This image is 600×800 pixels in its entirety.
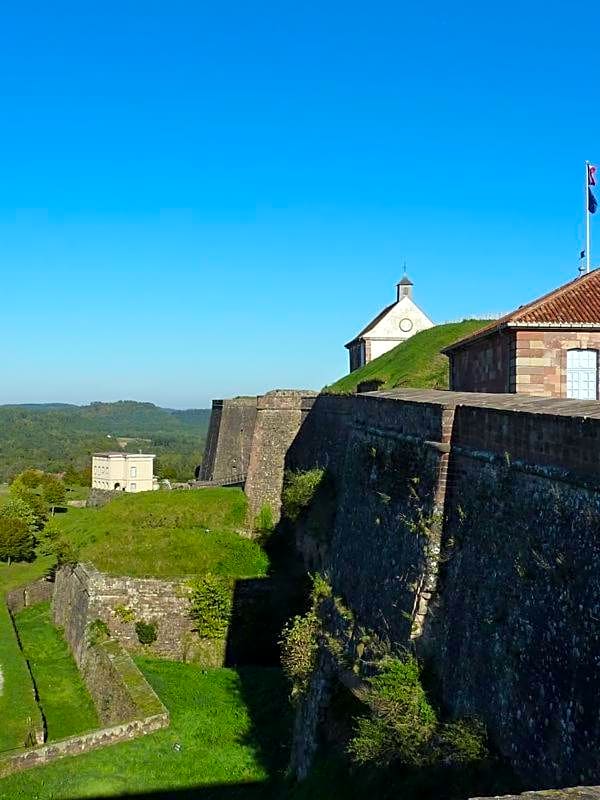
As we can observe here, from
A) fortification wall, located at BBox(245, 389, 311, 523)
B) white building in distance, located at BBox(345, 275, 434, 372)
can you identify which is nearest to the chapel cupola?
white building in distance, located at BBox(345, 275, 434, 372)

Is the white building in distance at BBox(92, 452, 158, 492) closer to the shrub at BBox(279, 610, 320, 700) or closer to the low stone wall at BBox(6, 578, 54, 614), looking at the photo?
the low stone wall at BBox(6, 578, 54, 614)

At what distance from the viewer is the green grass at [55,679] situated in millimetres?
17969

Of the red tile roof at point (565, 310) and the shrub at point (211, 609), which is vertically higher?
the red tile roof at point (565, 310)

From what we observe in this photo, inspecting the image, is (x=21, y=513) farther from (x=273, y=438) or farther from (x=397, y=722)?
(x=397, y=722)

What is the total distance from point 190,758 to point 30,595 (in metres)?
16.8

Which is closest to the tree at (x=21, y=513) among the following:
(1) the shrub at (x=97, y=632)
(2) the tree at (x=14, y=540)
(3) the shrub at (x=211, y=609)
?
(2) the tree at (x=14, y=540)

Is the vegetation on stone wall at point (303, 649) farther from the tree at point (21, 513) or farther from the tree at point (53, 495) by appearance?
the tree at point (53, 495)

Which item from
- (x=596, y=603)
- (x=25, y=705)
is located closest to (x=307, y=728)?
(x=596, y=603)

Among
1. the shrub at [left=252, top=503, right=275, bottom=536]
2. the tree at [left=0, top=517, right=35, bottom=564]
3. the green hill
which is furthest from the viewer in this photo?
the tree at [left=0, top=517, right=35, bottom=564]

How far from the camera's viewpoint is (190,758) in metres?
14.9

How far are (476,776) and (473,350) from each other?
495 inches

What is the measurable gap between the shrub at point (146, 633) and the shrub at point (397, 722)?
1385 cm

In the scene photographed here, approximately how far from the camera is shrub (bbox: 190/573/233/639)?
21.8 metres

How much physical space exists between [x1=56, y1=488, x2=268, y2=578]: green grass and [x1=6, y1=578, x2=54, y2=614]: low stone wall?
2641mm
